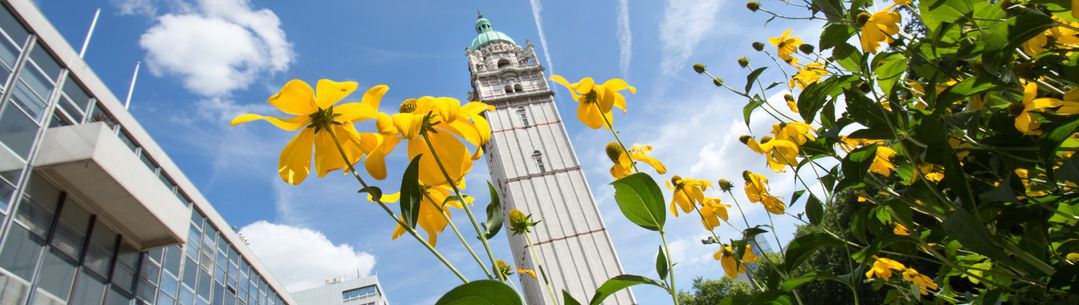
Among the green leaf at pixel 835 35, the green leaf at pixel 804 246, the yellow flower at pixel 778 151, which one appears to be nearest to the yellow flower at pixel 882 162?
the yellow flower at pixel 778 151

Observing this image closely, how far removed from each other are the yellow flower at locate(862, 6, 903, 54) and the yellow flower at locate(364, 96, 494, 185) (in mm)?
801

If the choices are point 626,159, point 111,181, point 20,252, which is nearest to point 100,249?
point 111,181

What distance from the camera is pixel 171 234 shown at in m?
7.58

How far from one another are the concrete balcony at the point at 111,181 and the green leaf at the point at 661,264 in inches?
287

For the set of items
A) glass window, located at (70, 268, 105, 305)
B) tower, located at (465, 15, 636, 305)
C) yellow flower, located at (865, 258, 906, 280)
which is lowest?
yellow flower, located at (865, 258, 906, 280)

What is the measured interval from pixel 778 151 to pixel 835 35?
28 cm

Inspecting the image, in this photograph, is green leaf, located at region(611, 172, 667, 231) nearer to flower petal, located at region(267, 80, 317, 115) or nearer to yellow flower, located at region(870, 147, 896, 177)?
flower petal, located at region(267, 80, 317, 115)

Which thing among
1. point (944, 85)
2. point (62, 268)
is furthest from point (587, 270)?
point (944, 85)

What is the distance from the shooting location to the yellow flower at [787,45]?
1572mm

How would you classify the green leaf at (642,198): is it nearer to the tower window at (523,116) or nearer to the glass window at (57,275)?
the glass window at (57,275)

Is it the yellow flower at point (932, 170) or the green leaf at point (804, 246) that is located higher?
the yellow flower at point (932, 170)

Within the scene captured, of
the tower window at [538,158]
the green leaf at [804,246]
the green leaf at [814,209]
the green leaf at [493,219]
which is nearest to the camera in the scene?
the green leaf at [493,219]

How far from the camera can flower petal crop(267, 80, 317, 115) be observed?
0.58 m

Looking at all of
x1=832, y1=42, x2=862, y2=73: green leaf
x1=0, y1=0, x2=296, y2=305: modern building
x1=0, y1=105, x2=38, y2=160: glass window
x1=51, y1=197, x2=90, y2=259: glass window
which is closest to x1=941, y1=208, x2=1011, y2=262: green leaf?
x1=832, y1=42, x2=862, y2=73: green leaf
